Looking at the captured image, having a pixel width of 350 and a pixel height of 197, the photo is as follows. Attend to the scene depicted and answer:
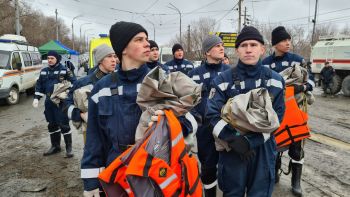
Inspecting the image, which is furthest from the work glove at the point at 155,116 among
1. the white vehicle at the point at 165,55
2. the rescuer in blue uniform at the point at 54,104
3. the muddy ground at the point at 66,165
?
the white vehicle at the point at 165,55

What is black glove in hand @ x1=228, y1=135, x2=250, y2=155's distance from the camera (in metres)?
2.38

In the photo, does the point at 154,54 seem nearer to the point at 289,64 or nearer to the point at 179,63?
the point at 179,63

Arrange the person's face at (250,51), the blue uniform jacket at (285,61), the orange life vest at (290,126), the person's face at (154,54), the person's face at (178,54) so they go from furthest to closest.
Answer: the person's face at (178,54) → the person's face at (154,54) → the blue uniform jacket at (285,61) → the orange life vest at (290,126) → the person's face at (250,51)

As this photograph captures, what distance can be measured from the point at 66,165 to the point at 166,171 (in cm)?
422

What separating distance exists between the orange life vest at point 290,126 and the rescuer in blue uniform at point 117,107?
2.17 meters

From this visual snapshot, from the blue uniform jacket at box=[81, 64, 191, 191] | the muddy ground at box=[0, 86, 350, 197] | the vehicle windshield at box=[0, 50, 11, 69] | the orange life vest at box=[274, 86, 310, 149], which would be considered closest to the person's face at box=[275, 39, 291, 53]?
the orange life vest at box=[274, 86, 310, 149]

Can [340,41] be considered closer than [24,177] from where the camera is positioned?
No

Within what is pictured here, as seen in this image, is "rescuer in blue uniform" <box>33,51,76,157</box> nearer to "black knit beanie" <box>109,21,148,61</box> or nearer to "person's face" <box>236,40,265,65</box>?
"black knit beanie" <box>109,21,148,61</box>

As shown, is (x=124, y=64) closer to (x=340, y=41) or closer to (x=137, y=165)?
(x=137, y=165)

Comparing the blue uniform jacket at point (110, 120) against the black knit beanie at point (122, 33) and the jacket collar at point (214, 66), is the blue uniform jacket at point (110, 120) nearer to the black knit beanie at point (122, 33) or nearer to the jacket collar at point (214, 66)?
the black knit beanie at point (122, 33)

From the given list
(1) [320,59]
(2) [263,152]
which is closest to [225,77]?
(2) [263,152]

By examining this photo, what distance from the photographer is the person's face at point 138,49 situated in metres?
2.28

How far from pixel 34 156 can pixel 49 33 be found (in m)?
65.9

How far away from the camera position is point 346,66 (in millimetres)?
15914
